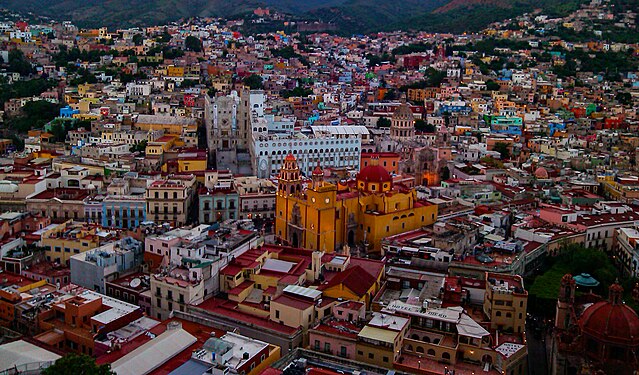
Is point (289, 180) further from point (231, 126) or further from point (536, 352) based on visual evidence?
point (231, 126)

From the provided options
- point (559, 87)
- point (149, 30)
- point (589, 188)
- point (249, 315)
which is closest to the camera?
point (249, 315)

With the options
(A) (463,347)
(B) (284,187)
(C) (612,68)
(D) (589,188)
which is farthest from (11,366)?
(C) (612,68)

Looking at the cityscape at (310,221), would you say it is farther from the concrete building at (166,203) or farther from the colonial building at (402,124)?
the colonial building at (402,124)

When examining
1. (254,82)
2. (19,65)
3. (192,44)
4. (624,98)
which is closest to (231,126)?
(254,82)

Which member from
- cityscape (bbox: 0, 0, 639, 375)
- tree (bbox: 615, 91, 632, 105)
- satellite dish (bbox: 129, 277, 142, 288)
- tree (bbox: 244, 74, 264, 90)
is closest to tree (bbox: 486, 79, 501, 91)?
cityscape (bbox: 0, 0, 639, 375)

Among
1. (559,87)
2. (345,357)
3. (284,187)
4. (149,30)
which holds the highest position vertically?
(149,30)

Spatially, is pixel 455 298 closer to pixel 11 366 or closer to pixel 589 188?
pixel 11 366
